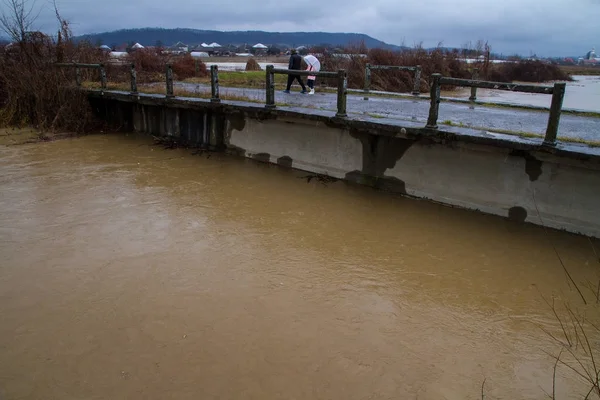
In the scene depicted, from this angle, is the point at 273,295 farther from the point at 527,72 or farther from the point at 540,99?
the point at 527,72

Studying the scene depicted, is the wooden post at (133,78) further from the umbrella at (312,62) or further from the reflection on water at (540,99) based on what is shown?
the reflection on water at (540,99)

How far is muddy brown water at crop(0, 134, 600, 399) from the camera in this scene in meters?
3.75

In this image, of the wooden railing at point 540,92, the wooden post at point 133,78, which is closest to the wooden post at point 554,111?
the wooden railing at point 540,92

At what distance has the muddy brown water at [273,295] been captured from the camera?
3.75m

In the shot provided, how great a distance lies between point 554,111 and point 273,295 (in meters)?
4.23

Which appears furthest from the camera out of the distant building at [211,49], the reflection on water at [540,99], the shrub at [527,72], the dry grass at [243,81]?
the distant building at [211,49]

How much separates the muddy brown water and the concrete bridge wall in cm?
30

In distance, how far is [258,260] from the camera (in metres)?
5.81

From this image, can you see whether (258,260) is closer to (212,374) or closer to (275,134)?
(212,374)

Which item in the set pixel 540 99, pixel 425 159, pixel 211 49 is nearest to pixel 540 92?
pixel 425 159

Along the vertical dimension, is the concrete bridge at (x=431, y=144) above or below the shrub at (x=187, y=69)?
below

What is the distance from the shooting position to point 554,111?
599 centimetres

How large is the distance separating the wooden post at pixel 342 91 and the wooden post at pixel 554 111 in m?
3.20

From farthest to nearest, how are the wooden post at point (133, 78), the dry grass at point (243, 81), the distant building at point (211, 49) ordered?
the distant building at point (211, 49) < the dry grass at point (243, 81) < the wooden post at point (133, 78)
